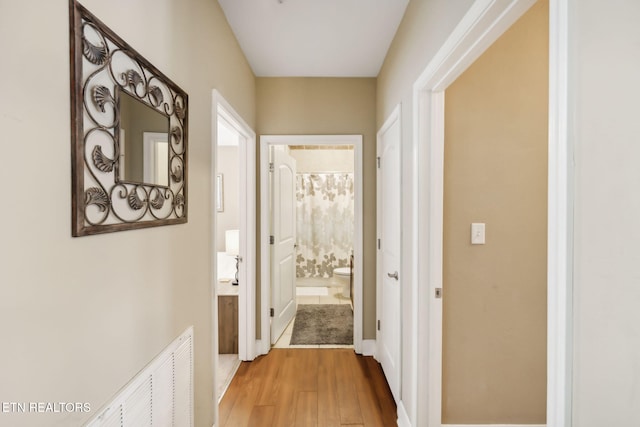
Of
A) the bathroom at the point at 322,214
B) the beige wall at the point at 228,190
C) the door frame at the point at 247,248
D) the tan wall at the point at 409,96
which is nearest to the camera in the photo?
the tan wall at the point at 409,96

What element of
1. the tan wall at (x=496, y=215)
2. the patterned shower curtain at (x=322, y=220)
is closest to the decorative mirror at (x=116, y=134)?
the tan wall at (x=496, y=215)

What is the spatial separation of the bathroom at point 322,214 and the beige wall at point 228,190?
1048mm

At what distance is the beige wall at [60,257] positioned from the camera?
599 mm

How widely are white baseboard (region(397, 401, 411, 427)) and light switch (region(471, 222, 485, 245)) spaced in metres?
1.12

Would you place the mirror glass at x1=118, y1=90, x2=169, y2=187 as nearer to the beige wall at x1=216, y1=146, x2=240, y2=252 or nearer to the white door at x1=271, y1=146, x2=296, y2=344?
the white door at x1=271, y1=146, x2=296, y2=344

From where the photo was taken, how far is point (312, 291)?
4.93 meters

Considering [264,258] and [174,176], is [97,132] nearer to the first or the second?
[174,176]

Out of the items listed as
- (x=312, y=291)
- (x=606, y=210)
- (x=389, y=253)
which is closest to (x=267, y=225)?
(x=389, y=253)

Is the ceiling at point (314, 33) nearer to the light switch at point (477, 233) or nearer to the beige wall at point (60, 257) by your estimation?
the beige wall at point (60, 257)

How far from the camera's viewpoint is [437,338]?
1.60m

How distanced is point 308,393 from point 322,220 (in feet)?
10.7

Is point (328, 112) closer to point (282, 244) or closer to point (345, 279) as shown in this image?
A: point (282, 244)

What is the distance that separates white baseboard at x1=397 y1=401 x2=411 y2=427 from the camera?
5.85 feet

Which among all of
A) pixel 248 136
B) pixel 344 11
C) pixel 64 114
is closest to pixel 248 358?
pixel 248 136
